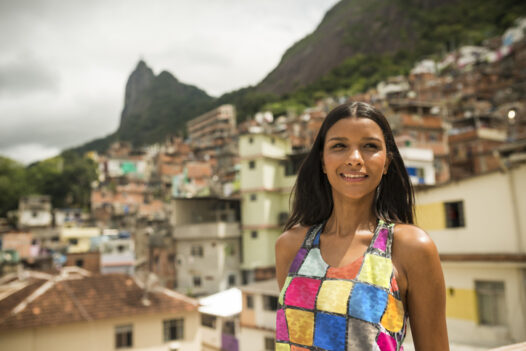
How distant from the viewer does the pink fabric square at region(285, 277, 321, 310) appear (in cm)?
155

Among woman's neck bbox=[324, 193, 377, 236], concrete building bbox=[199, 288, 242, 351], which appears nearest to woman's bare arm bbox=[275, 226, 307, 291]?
woman's neck bbox=[324, 193, 377, 236]

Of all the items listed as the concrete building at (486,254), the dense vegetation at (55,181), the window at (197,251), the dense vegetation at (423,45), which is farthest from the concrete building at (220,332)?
the dense vegetation at (423,45)

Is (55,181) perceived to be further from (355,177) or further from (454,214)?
(355,177)

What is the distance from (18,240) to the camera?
3288 centimetres

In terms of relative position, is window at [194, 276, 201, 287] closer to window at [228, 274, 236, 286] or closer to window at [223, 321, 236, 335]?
window at [228, 274, 236, 286]

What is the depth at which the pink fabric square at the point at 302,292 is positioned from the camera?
155 cm

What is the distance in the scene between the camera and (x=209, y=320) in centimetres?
2061

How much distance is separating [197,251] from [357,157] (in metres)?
26.7

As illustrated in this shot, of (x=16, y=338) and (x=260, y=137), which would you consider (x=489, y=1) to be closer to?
(x=260, y=137)

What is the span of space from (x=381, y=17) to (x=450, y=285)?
94059 millimetres

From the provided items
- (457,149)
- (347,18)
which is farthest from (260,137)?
(347,18)

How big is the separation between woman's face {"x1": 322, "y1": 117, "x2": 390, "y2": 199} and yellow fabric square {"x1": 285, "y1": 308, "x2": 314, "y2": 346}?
560 mm

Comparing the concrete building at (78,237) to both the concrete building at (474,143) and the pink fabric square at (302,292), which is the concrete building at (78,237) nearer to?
the concrete building at (474,143)

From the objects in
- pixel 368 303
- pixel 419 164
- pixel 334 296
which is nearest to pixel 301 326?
pixel 334 296
